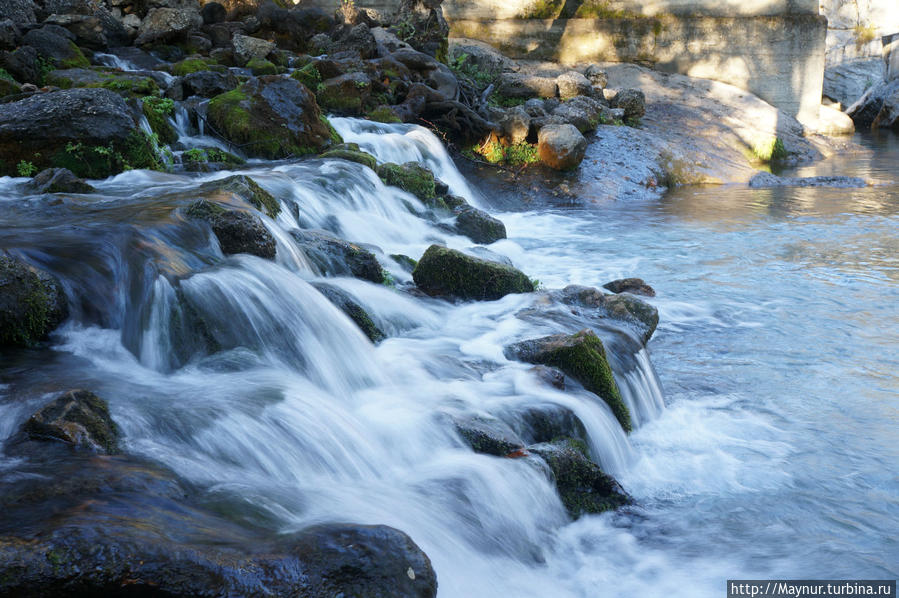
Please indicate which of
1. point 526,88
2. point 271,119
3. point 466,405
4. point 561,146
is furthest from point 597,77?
point 466,405

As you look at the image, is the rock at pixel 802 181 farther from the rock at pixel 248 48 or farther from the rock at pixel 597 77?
the rock at pixel 248 48

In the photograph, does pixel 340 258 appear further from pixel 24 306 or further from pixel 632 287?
pixel 632 287

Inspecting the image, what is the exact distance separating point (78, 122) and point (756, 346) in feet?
24.6

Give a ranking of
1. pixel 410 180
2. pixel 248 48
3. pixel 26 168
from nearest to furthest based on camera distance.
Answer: pixel 26 168, pixel 410 180, pixel 248 48

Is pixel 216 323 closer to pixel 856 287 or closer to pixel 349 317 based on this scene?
pixel 349 317

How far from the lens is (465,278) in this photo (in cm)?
764

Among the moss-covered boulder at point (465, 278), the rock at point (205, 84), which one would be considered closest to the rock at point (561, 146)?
the rock at point (205, 84)

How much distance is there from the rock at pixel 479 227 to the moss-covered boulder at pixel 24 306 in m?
6.76

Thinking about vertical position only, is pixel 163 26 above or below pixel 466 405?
above

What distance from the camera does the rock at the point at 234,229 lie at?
241 inches

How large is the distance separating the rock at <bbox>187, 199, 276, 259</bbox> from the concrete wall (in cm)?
1711

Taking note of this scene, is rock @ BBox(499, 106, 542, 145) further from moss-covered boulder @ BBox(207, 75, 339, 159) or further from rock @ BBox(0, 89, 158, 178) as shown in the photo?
rock @ BBox(0, 89, 158, 178)

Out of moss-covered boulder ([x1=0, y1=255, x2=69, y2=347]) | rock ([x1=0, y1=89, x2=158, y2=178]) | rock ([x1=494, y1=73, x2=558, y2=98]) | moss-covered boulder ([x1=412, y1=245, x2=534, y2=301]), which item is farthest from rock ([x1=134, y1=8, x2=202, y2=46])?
moss-covered boulder ([x1=0, y1=255, x2=69, y2=347])

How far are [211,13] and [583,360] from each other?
15.2m
